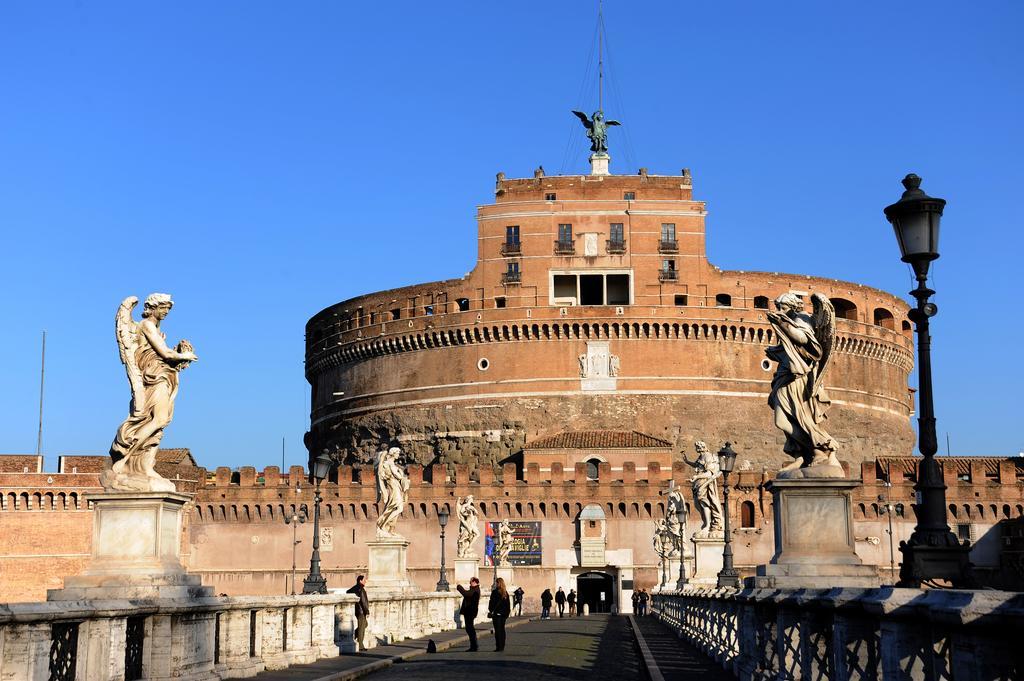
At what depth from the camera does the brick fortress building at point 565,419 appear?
5534cm

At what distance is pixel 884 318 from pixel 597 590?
23.9 meters

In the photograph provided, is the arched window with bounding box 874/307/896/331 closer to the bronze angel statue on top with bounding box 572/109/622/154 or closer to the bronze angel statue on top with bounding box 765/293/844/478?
the bronze angel statue on top with bounding box 572/109/622/154

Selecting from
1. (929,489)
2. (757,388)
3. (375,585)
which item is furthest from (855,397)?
(929,489)

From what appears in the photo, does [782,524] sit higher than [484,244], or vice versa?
[484,244]

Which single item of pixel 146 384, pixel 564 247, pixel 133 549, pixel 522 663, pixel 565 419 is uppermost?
pixel 564 247

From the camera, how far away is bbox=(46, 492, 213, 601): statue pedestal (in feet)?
31.6

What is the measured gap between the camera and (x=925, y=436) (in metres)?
10.1

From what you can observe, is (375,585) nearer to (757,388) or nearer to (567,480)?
(567,480)

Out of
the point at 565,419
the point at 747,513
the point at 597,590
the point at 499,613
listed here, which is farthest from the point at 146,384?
the point at 565,419

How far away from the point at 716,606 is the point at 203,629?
6.67m

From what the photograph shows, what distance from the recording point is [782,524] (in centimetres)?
1088

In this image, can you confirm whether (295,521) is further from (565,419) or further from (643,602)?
(643,602)

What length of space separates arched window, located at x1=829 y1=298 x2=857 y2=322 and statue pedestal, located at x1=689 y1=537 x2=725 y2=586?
3983 cm

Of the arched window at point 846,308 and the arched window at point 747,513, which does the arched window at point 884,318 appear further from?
the arched window at point 747,513
